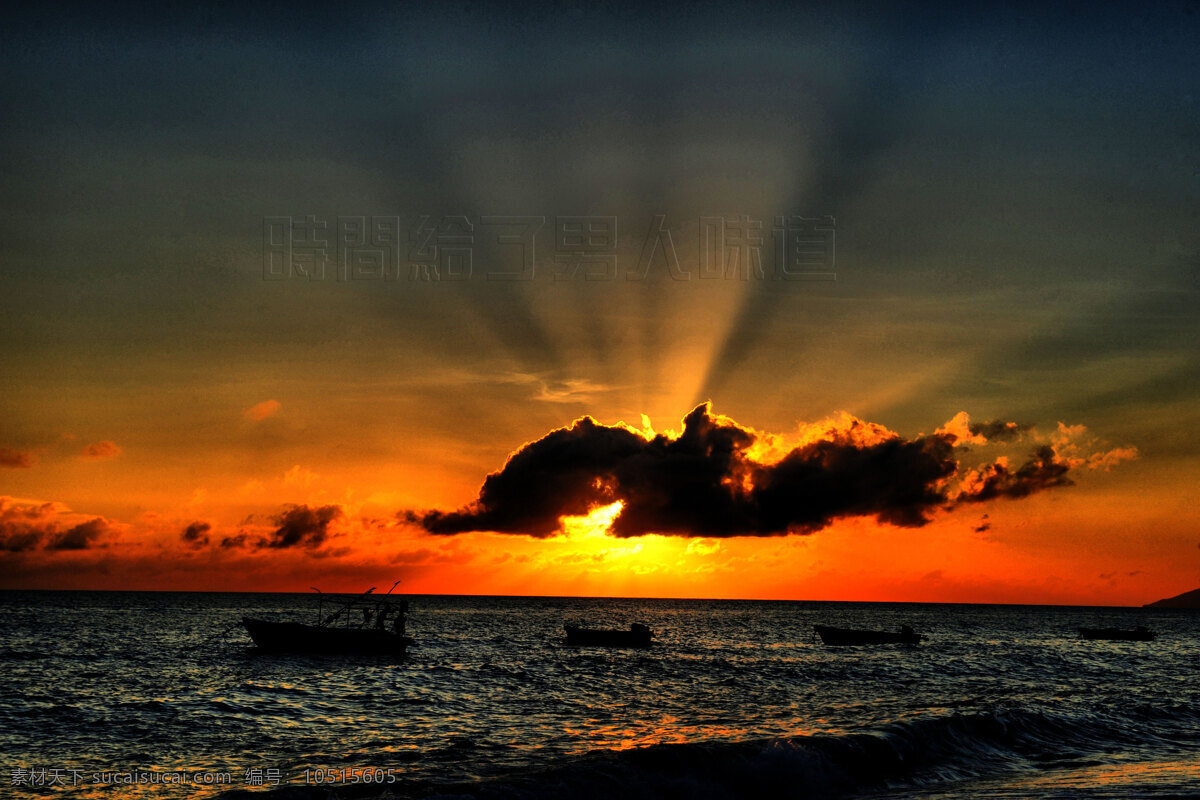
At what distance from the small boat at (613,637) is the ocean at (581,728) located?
16.9 metres

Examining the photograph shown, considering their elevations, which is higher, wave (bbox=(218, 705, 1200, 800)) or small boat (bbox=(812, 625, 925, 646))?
wave (bbox=(218, 705, 1200, 800))

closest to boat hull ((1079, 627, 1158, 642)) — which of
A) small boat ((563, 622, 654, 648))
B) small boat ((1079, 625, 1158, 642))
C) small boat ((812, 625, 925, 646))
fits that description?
small boat ((1079, 625, 1158, 642))

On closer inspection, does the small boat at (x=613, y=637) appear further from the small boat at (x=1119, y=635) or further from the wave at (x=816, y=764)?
the small boat at (x=1119, y=635)

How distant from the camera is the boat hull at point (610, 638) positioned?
90.8 metres

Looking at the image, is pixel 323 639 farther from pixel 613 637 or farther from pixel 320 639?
pixel 613 637

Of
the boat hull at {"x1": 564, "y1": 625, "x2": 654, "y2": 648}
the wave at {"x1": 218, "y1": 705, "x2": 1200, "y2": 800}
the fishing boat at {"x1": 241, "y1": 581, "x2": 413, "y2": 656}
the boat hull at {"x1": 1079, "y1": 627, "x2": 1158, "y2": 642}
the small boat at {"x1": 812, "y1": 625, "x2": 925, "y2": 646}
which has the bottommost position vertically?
the boat hull at {"x1": 1079, "y1": 627, "x2": 1158, "y2": 642}

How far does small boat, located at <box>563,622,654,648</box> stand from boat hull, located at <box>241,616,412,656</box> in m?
29.2

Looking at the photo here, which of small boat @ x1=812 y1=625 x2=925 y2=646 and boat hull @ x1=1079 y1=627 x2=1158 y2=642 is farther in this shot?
boat hull @ x1=1079 y1=627 x2=1158 y2=642

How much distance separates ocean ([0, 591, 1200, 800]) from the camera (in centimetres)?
2489

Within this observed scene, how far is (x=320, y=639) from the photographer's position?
213ft

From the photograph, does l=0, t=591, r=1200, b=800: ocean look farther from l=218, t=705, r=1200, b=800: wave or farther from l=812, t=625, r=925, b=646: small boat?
l=812, t=625, r=925, b=646: small boat

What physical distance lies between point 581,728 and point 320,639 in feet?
117

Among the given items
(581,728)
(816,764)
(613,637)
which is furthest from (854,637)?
(816,764)

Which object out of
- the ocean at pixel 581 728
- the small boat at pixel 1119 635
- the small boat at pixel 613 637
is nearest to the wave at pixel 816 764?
the ocean at pixel 581 728
